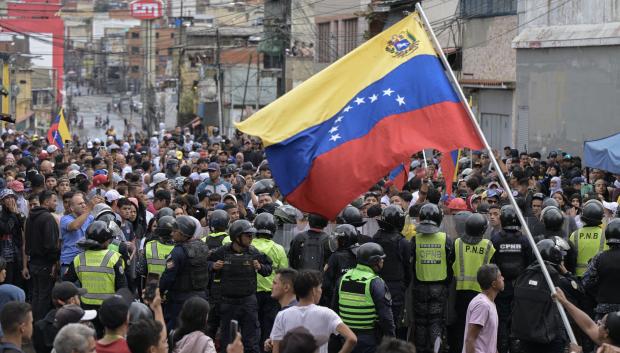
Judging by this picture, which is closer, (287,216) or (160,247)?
(160,247)

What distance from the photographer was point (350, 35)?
171 feet

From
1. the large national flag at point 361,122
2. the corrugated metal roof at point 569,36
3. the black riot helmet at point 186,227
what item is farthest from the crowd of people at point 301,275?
the corrugated metal roof at point 569,36

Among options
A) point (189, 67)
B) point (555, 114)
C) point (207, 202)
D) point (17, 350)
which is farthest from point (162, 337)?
point (189, 67)

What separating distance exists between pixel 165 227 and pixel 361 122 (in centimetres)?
270

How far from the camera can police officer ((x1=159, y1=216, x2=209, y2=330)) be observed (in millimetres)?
11453

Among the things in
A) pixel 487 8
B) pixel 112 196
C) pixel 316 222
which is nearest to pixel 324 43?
pixel 487 8

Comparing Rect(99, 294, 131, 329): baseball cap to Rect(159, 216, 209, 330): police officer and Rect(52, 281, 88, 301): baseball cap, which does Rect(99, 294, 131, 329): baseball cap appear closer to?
Rect(52, 281, 88, 301): baseball cap

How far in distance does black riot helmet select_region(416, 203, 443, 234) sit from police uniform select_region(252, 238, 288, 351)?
4.65 ft

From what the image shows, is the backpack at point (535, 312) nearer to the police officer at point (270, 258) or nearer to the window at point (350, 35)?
the police officer at point (270, 258)

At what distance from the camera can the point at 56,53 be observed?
357 feet

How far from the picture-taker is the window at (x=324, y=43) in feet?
182

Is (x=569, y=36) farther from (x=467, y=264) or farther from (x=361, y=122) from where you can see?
(x=361, y=122)

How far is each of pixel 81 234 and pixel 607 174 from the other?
11521mm

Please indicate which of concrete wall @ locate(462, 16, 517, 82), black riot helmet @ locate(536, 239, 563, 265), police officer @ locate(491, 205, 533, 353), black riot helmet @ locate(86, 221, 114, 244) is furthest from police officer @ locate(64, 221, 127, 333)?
concrete wall @ locate(462, 16, 517, 82)
